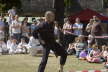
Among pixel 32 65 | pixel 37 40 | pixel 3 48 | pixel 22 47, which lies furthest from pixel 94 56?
pixel 3 48

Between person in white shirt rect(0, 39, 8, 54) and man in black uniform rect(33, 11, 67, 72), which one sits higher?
man in black uniform rect(33, 11, 67, 72)

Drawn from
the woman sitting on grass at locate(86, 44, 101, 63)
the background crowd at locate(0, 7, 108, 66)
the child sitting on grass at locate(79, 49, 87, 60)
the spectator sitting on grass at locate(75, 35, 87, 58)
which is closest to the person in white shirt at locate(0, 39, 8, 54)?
the background crowd at locate(0, 7, 108, 66)

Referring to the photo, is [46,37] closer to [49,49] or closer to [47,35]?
[47,35]

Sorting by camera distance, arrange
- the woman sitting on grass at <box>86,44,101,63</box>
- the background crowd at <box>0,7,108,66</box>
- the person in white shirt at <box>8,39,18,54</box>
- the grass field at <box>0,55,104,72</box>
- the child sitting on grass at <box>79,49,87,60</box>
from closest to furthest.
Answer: the grass field at <box>0,55,104,72</box>
the woman sitting on grass at <box>86,44,101,63</box>
the child sitting on grass at <box>79,49,87,60</box>
the background crowd at <box>0,7,108,66</box>
the person in white shirt at <box>8,39,18,54</box>

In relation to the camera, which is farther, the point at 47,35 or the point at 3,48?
the point at 3,48

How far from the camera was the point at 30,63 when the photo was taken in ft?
48.2

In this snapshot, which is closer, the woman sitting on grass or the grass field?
the grass field

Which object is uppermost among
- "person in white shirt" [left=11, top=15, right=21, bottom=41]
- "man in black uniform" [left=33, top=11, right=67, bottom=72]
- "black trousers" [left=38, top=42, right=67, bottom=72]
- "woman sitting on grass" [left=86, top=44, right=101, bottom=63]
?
"man in black uniform" [left=33, top=11, right=67, bottom=72]

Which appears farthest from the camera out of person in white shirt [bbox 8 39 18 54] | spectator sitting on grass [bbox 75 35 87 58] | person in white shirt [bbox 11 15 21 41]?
person in white shirt [bbox 11 15 21 41]

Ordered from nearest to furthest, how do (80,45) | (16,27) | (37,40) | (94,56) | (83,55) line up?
(94,56) → (83,55) → (80,45) → (37,40) → (16,27)

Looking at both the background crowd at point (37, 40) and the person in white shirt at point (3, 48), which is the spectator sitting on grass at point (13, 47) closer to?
the background crowd at point (37, 40)

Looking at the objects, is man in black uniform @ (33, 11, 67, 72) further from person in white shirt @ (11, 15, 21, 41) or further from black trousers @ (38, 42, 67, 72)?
person in white shirt @ (11, 15, 21, 41)

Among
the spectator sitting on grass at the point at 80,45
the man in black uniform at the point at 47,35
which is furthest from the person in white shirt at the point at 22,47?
the man in black uniform at the point at 47,35

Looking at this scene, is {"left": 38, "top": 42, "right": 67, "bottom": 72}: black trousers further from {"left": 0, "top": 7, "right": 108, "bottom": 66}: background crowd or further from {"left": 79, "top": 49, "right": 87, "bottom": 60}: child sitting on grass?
{"left": 0, "top": 7, "right": 108, "bottom": 66}: background crowd
